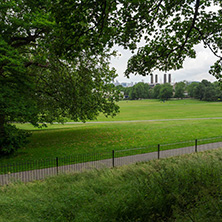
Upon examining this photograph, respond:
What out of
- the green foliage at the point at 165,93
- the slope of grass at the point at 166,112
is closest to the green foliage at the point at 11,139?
the slope of grass at the point at 166,112

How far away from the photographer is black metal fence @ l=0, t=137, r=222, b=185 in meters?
9.85

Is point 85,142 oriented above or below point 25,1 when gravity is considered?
below

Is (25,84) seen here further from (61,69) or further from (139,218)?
(139,218)

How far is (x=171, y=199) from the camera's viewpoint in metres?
4.77

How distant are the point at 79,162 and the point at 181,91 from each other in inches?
4935

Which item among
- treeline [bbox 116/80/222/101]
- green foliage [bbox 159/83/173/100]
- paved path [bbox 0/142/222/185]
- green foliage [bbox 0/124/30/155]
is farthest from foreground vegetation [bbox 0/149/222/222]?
green foliage [bbox 159/83/173/100]

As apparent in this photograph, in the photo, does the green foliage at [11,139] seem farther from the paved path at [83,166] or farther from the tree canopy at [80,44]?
the paved path at [83,166]

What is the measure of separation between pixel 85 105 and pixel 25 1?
25.8 ft

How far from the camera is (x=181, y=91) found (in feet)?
417

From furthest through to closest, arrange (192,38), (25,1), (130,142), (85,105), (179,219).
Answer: (130,142) < (85,105) < (25,1) < (192,38) < (179,219)

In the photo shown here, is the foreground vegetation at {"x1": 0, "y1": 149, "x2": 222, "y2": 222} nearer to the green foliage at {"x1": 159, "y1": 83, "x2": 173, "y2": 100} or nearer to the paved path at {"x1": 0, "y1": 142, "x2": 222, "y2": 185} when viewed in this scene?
the paved path at {"x1": 0, "y1": 142, "x2": 222, "y2": 185}

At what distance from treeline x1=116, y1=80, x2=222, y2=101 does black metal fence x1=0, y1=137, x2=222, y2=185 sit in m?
87.0

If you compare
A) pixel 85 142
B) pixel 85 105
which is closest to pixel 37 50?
pixel 85 105

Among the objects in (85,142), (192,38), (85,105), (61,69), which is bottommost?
(85,142)
